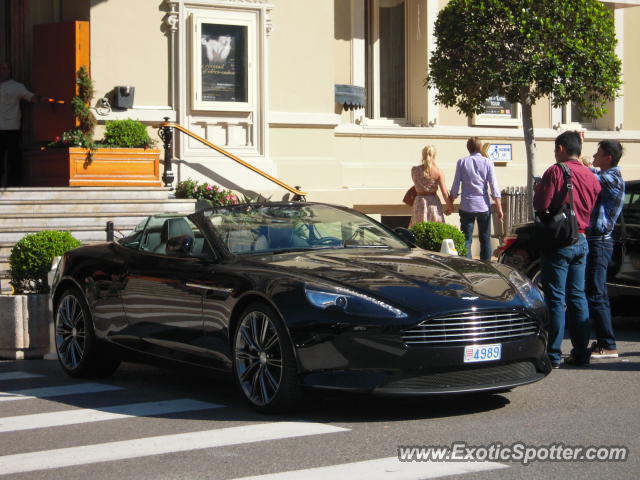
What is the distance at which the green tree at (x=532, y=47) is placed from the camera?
17812 millimetres

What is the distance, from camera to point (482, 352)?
731 cm

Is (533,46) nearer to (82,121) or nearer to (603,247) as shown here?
(82,121)

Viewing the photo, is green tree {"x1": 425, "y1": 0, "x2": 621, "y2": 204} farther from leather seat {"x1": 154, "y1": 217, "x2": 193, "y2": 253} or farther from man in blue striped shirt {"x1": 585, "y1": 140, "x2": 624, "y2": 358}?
leather seat {"x1": 154, "y1": 217, "x2": 193, "y2": 253}

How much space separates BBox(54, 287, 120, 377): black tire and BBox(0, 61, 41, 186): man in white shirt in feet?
26.8

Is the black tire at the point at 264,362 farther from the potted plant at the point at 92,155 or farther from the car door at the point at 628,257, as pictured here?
the potted plant at the point at 92,155

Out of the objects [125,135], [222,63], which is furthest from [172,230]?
[222,63]

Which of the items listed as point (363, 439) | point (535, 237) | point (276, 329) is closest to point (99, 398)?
point (276, 329)

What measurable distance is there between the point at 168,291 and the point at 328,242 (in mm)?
1243

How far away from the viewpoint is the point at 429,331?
7.16m

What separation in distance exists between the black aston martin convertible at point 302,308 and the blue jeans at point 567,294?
40.1 inches

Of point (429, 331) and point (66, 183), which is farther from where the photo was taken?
point (66, 183)

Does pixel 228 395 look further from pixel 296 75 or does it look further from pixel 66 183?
pixel 296 75

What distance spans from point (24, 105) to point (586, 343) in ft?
37.0

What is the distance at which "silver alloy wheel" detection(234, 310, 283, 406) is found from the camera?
7.42m
